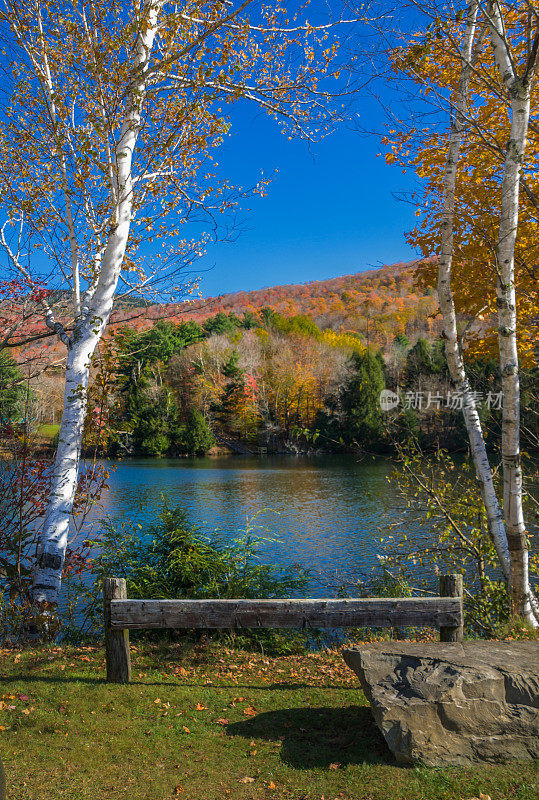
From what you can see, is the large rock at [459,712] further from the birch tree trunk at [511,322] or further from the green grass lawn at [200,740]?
the birch tree trunk at [511,322]

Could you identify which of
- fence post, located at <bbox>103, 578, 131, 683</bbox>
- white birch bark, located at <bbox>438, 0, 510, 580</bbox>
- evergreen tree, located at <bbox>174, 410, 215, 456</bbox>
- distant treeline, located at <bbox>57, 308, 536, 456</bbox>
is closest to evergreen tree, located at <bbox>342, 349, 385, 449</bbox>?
distant treeline, located at <bbox>57, 308, 536, 456</bbox>

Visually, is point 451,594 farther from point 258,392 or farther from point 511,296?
point 258,392

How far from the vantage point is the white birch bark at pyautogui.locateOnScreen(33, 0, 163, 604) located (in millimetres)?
5898

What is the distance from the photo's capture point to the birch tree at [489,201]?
5188 millimetres

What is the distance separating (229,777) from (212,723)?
742 mm

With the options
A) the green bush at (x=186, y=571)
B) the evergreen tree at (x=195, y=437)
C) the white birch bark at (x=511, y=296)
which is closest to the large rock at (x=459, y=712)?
the white birch bark at (x=511, y=296)

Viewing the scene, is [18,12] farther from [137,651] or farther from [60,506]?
[137,651]

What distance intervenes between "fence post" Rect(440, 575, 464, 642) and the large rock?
1.07 m

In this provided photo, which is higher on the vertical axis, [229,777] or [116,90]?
[116,90]

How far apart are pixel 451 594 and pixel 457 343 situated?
2.93m

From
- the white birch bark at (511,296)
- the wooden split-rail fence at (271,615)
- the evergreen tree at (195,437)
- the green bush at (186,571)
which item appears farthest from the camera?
the evergreen tree at (195,437)

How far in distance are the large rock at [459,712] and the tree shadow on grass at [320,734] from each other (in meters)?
0.28

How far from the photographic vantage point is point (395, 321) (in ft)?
250

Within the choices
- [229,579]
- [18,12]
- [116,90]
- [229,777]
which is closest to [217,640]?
[229,579]
